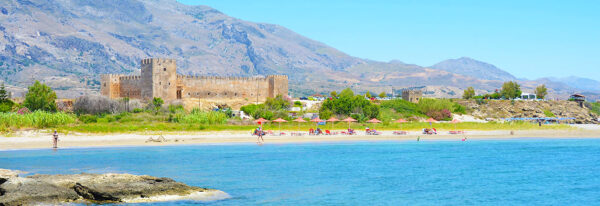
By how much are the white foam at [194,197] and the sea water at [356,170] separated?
16.9 inches

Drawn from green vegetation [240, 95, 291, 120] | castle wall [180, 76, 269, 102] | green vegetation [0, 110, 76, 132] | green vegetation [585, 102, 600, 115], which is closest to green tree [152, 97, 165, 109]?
castle wall [180, 76, 269, 102]

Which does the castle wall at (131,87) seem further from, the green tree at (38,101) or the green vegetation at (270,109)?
the green vegetation at (270,109)

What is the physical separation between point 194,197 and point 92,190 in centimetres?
289

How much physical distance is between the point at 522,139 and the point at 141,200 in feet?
118

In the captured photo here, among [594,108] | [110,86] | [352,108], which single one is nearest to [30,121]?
[110,86]

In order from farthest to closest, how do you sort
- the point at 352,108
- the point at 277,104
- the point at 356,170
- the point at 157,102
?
the point at 277,104, the point at 157,102, the point at 352,108, the point at 356,170

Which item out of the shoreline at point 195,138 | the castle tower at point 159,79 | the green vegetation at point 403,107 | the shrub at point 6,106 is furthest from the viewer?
the green vegetation at point 403,107

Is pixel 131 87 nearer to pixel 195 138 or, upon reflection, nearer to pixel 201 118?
pixel 201 118

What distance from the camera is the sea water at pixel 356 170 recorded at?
20.8 m

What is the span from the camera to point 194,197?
61.1 feet

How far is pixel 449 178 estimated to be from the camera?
25.7m

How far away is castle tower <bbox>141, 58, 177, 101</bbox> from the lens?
59781 millimetres

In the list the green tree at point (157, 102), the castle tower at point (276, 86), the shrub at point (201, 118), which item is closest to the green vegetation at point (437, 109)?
the castle tower at point (276, 86)

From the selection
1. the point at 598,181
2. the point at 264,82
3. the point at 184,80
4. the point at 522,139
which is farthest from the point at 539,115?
the point at 598,181
